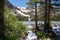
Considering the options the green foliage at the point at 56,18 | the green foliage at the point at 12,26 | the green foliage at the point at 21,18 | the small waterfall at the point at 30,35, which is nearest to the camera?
the green foliage at the point at 12,26

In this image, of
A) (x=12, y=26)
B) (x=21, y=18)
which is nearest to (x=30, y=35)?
(x=21, y=18)

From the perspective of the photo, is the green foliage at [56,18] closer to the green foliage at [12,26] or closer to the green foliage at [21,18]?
the green foliage at [21,18]

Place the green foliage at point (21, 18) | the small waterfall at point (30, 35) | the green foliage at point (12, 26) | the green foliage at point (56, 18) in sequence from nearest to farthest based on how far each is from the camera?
1. the green foliage at point (12, 26)
2. the small waterfall at point (30, 35)
3. the green foliage at point (21, 18)
4. the green foliage at point (56, 18)

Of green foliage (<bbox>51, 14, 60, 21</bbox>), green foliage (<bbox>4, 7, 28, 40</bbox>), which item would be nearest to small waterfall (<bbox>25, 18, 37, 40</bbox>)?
green foliage (<bbox>4, 7, 28, 40</bbox>)

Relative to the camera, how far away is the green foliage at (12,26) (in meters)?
6.46

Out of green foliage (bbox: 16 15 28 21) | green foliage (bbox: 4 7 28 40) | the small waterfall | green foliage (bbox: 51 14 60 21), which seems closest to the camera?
green foliage (bbox: 4 7 28 40)

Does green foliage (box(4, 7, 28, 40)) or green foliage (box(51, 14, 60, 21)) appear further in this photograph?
green foliage (box(51, 14, 60, 21))

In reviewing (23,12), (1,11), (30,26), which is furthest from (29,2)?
(1,11)

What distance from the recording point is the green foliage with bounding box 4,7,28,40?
6.46 meters

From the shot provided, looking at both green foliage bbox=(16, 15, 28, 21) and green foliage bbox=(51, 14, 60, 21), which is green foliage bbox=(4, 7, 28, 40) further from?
green foliage bbox=(51, 14, 60, 21)

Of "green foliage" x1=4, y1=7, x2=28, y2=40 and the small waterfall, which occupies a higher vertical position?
"green foliage" x1=4, y1=7, x2=28, y2=40

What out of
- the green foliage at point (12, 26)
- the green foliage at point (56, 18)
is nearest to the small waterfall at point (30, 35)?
the green foliage at point (12, 26)

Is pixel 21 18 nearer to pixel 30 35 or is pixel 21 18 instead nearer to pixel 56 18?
pixel 30 35

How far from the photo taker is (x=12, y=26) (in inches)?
263
